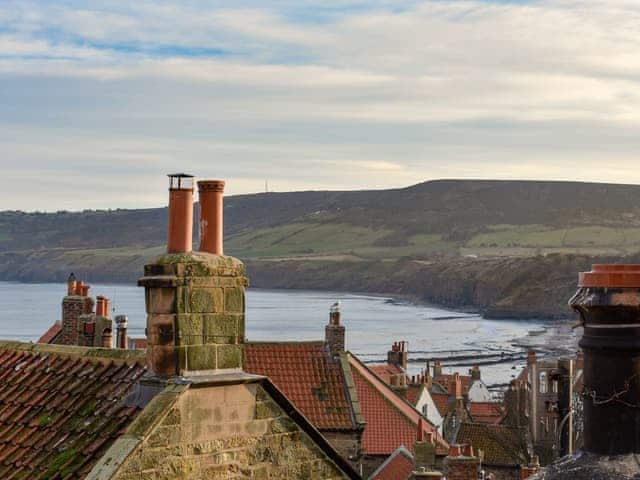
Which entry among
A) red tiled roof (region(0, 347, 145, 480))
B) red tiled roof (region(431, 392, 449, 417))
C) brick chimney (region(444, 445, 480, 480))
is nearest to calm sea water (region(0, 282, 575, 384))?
red tiled roof (region(431, 392, 449, 417))

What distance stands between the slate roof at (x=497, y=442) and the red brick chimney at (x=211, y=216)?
35.0 meters

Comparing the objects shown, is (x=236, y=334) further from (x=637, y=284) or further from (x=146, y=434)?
(x=637, y=284)

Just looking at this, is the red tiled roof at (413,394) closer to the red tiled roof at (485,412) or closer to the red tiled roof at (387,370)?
the red tiled roof at (387,370)

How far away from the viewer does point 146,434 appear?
6977 mm

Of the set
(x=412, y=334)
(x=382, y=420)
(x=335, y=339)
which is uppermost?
(x=335, y=339)

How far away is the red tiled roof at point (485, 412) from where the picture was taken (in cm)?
5666

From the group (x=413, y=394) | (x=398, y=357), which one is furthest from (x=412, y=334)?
(x=413, y=394)

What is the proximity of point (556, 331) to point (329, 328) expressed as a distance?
508 feet

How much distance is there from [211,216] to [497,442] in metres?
37.4

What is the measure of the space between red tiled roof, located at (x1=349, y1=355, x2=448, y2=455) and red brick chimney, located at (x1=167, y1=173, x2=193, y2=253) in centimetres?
2683

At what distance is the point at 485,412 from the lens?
199 ft

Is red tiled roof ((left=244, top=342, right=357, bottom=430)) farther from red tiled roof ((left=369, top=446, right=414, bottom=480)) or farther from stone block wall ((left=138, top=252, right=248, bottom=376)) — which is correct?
stone block wall ((left=138, top=252, right=248, bottom=376))

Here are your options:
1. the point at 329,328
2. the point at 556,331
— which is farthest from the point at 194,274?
the point at 556,331

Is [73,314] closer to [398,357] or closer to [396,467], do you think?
[396,467]
